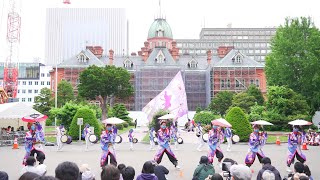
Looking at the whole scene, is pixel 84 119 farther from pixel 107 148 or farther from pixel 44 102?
pixel 44 102

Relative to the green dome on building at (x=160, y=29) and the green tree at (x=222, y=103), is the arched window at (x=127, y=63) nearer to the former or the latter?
the green dome on building at (x=160, y=29)

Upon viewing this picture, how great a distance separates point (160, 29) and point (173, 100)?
63.0 metres

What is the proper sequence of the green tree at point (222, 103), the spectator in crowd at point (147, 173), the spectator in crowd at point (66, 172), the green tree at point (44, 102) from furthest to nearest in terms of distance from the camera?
1. the green tree at point (222, 103)
2. the green tree at point (44, 102)
3. the spectator in crowd at point (147, 173)
4. the spectator in crowd at point (66, 172)

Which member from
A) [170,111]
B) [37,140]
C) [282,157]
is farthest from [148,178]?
[170,111]

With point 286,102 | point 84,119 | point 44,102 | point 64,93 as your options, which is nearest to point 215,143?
point 84,119

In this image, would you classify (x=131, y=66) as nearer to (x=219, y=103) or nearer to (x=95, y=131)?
(x=219, y=103)

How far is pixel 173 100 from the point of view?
122 ft

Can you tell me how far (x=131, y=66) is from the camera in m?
85.7

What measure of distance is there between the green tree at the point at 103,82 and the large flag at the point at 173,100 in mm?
28846

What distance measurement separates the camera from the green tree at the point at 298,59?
46.3 m

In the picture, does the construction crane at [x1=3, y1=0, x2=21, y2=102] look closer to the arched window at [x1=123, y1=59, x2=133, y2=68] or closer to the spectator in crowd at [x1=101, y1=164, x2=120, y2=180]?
the arched window at [x1=123, y1=59, x2=133, y2=68]

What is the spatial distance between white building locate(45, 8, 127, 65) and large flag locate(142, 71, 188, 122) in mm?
115196

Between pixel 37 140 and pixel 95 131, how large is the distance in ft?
54.7

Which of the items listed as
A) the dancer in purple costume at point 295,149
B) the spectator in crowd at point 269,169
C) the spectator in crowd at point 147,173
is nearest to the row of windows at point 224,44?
the dancer in purple costume at point 295,149
